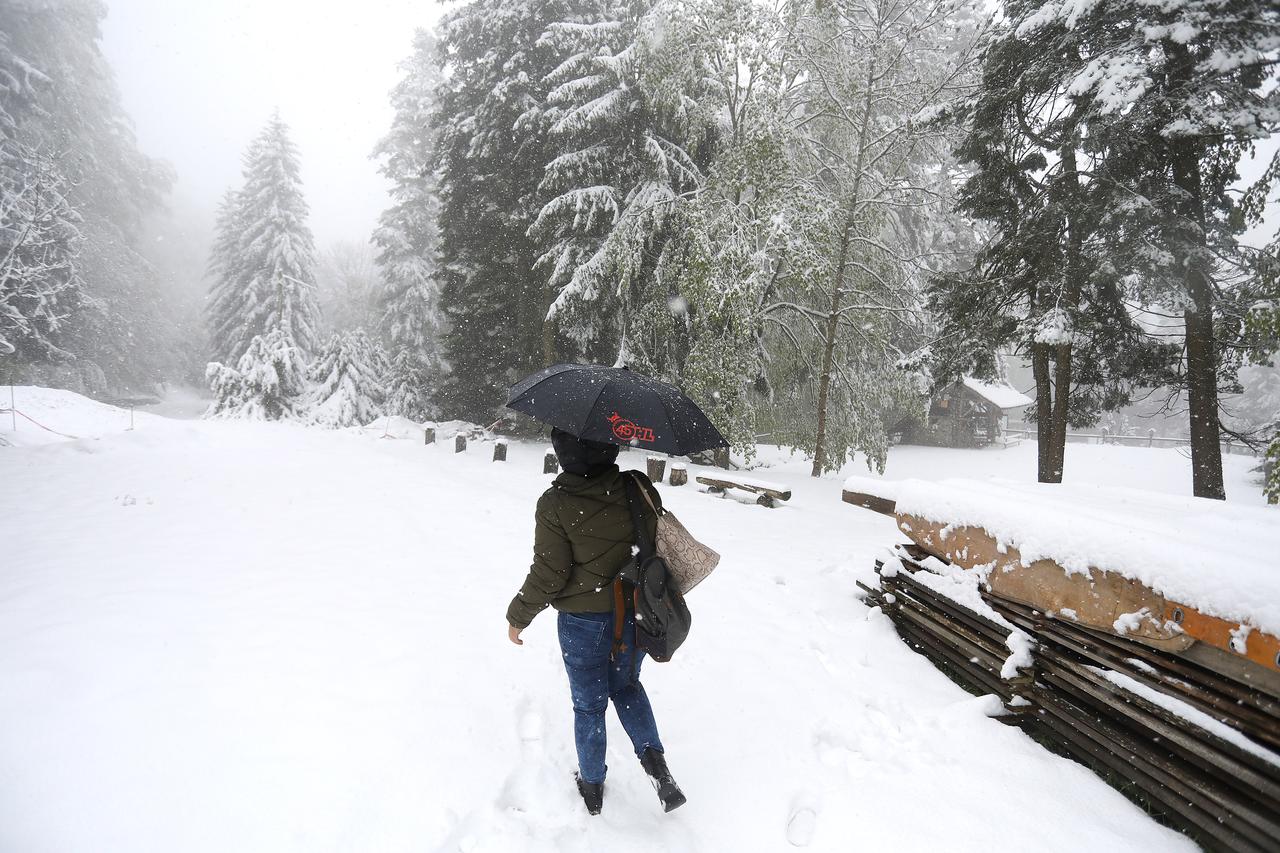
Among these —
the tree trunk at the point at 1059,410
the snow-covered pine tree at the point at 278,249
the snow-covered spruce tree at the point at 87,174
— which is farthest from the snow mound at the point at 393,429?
the tree trunk at the point at 1059,410

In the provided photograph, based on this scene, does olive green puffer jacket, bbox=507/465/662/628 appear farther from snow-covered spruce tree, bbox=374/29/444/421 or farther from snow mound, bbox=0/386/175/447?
snow-covered spruce tree, bbox=374/29/444/421

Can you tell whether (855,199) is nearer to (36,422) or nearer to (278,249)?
(36,422)

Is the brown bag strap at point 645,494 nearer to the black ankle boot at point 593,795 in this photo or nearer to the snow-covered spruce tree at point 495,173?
the black ankle boot at point 593,795

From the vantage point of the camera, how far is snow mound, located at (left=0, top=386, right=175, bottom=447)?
13039mm

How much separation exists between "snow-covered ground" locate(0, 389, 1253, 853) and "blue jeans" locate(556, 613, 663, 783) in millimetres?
402

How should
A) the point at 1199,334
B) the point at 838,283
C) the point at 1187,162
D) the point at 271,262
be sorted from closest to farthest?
the point at 1187,162, the point at 1199,334, the point at 838,283, the point at 271,262

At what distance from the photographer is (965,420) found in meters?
27.8

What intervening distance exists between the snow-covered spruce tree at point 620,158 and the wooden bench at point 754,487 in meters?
4.93

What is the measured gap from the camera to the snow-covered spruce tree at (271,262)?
28.3 m

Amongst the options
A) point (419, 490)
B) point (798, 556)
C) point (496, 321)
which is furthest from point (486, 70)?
point (798, 556)

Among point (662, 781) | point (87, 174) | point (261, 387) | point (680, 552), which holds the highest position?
point (87, 174)

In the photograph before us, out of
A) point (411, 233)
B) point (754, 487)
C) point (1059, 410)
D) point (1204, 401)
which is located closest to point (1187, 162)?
point (1204, 401)

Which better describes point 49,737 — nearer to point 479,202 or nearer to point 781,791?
point 781,791

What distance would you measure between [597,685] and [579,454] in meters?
1.22
